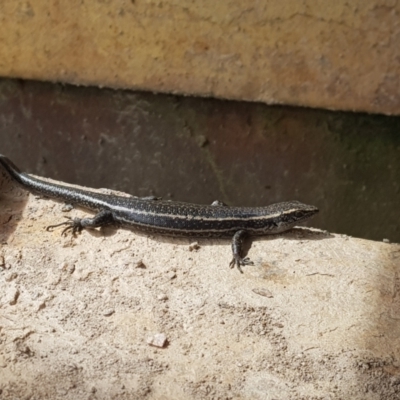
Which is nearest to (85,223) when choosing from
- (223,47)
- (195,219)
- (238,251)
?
(195,219)

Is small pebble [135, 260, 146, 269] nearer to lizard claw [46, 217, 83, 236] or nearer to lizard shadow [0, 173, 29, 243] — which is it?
lizard claw [46, 217, 83, 236]

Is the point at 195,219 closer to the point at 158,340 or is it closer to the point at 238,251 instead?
the point at 238,251

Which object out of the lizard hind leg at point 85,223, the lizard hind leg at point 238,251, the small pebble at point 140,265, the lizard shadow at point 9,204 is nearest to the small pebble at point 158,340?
the small pebble at point 140,265

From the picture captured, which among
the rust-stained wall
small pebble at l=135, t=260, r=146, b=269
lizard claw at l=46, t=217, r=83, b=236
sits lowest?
small pebble at l=135, t=260, r=146, b=269

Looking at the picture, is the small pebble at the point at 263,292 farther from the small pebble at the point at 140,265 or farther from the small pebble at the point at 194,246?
the small pebble at the point at 140,265

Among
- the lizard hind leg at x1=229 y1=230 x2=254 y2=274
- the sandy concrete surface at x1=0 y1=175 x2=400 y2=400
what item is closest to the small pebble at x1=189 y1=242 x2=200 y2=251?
the sandy concrete surface at x1=0 y1=175 x2=400 y2=400

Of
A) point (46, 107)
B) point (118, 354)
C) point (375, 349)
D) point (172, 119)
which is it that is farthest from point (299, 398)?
point (46, 107)
